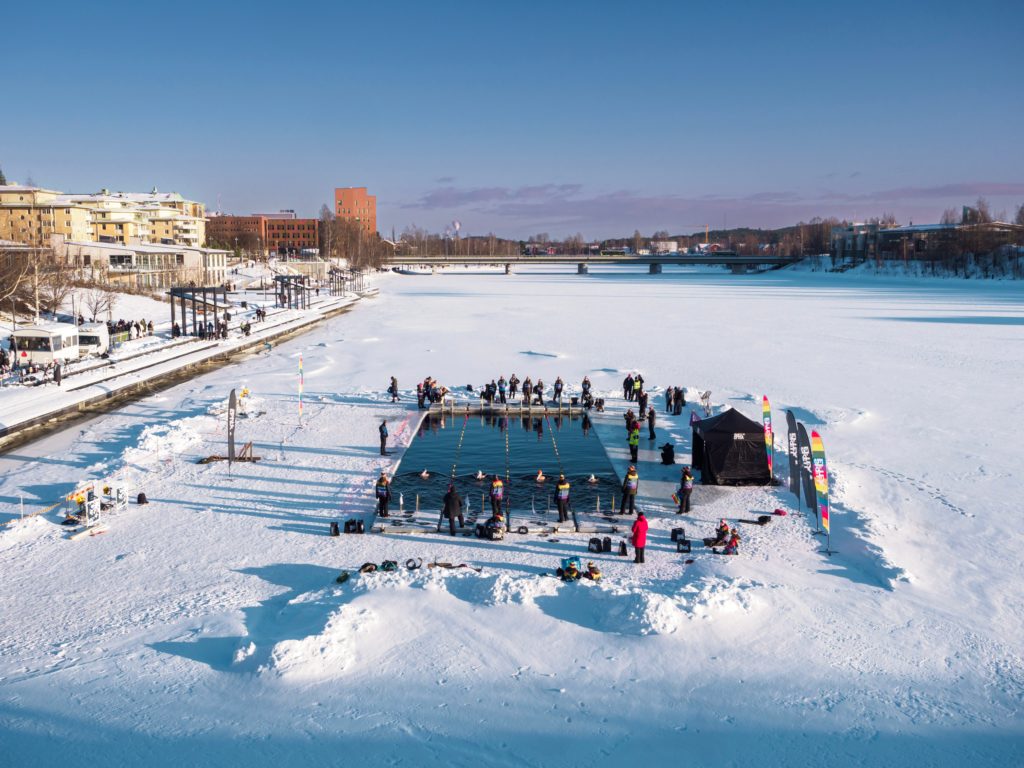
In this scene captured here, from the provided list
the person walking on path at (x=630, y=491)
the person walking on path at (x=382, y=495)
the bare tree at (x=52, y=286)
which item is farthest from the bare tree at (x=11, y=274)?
the person walking on path at (x=630, y=491)

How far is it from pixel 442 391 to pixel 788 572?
690 inches

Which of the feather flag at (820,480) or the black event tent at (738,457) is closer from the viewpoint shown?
the feather flag at (820,480)

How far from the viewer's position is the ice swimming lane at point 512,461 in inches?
714

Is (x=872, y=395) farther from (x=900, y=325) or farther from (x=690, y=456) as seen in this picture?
(x=900, y=325)

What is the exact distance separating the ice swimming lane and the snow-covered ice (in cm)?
99

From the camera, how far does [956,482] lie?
18734mm

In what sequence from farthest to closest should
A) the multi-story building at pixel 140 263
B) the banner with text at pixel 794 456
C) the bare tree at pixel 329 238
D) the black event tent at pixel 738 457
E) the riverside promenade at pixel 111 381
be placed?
the bare tree at pixel 329 238, the multi-story building at pixel 140 263, the riverside promenade at pixel 111 381, the black event tent at pixel 738 457, the banner with text at pixel 794 456

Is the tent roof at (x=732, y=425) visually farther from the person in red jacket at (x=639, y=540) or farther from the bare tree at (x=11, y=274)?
the bare tree at (x=11, y=274)

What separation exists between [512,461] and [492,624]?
34.9ft

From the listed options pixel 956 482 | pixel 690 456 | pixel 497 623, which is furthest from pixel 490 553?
pixel 956 482

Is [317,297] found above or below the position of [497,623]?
above

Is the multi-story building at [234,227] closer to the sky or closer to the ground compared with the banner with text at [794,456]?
closer to the sky

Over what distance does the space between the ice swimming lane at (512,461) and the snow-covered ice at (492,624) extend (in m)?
0.99

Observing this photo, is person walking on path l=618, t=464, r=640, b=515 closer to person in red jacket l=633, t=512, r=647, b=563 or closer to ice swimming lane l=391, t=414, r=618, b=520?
ice swimming lane l=391, t=414, r=618, b=520
